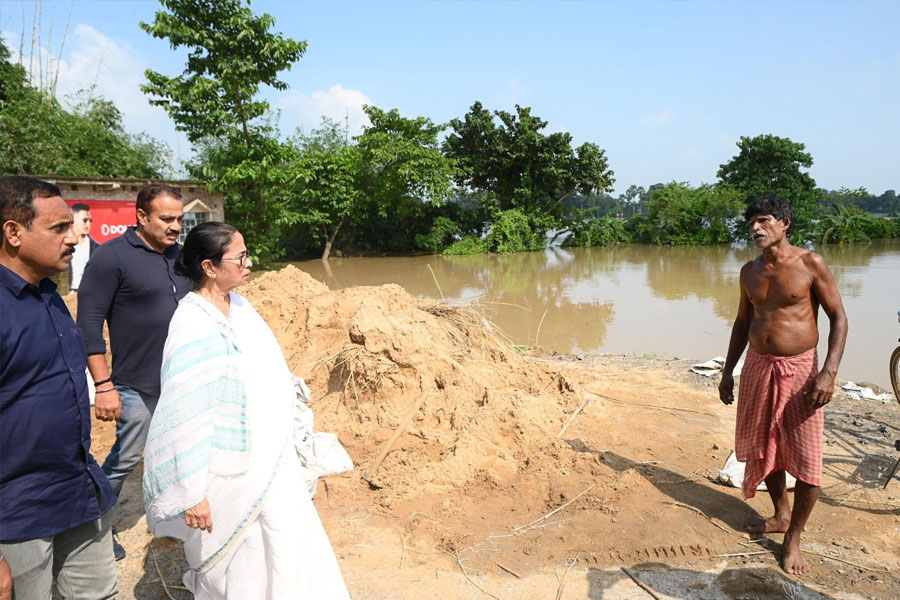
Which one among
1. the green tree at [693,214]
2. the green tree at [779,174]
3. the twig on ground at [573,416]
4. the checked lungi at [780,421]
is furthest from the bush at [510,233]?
the checked lungi at [780,421]

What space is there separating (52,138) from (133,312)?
11.5 meters

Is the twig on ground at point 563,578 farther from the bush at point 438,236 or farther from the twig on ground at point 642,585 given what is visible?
the bush at point 438,236

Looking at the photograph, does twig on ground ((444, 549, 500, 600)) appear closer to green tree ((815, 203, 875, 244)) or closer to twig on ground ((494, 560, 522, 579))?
twig on ground ((494, 560, 522, 579))

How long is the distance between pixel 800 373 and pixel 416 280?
1448cm

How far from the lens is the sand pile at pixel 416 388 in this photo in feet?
11.7

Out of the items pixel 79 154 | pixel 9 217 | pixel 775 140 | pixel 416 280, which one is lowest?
pixel 416 280

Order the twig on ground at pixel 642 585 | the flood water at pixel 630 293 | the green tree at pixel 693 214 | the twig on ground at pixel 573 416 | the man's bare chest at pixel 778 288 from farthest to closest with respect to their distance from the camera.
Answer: the green tree at pixel 693 214
the flood water at pixel 630 293
the twig on ground at pixel 573 416
the man's bare chest at pixel 778 288
the twig on ground at pixel 642 585

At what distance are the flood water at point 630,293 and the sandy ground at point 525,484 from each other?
8.44 ft

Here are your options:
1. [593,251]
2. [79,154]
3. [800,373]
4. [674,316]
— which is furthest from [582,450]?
[593,251]

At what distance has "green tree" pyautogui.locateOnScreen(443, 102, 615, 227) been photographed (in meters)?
22.5

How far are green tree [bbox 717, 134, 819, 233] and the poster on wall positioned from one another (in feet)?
83.9

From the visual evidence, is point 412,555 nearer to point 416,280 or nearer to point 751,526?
point 751,526

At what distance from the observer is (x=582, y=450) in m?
3.86

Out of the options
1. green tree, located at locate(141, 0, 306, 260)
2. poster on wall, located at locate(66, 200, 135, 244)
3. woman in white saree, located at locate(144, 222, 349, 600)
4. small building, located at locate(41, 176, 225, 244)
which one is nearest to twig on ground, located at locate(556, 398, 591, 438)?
woman in white saree, located at locate(144, 222, 349, 600)
